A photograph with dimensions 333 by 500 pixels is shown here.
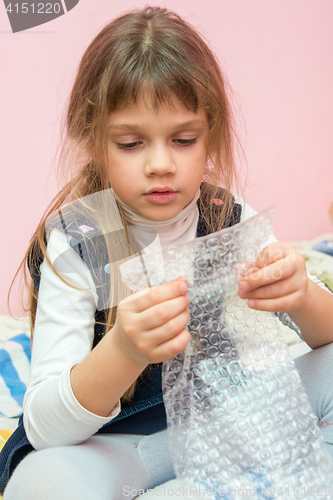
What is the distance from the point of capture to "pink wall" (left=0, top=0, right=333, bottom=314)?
→ 0.49 metres

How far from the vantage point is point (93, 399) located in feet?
1.16

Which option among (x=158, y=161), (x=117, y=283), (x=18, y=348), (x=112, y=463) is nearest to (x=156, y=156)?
(x=158, y=161)

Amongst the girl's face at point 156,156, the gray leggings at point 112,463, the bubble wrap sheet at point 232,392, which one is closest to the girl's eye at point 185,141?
the girl's face at point 156,156

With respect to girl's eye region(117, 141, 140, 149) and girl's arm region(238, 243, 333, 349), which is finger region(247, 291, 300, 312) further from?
girl's eye region(117, 141, 140, 149)

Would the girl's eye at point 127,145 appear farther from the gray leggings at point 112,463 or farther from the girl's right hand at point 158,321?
the gray leggings at point 112,463

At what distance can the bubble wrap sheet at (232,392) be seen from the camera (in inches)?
13.2

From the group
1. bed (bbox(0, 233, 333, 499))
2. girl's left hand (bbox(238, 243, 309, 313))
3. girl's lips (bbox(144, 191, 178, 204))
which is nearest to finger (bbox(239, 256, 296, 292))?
girl's left hand (bbox(238, 243, 309, 313))

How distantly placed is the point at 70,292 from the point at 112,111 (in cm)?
18

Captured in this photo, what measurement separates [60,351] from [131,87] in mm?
259

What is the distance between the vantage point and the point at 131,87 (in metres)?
0.37

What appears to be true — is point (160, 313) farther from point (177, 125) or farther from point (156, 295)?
point (177, 125)

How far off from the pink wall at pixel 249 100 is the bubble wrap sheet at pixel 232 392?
29cm

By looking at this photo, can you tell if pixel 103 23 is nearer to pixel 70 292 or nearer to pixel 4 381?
pixel 70 292

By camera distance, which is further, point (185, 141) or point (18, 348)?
point (18, 348)
